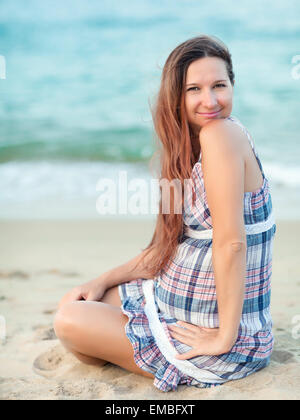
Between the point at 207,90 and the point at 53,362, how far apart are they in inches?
54.5

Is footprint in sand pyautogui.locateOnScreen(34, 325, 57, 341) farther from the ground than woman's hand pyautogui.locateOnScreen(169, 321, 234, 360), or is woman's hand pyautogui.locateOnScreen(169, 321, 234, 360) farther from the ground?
woman's hand pyautogui.locateOnScreen(169, 321, 234, 360)

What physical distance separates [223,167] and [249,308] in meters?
0.59

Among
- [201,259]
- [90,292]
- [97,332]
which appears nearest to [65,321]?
[97,332]

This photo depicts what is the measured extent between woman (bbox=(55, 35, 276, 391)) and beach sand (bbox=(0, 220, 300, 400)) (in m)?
0.09

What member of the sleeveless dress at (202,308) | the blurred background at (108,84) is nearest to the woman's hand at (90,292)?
the sleeveless dress at (202,308)

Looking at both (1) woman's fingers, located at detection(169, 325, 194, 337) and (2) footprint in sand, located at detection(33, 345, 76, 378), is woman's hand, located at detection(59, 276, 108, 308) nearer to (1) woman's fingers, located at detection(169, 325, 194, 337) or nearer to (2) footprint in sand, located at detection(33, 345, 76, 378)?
(2) footprint in sand, located at detection(33, 345, 76, 378)

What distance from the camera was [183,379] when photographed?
1.90 meters

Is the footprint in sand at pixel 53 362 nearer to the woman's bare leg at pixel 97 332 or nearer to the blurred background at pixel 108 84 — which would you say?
the woman's bare leg at pixel 97 332

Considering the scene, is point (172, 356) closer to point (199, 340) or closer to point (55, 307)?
point (199, 340)

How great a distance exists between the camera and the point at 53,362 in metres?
2.30

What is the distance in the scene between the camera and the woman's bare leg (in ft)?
6.47

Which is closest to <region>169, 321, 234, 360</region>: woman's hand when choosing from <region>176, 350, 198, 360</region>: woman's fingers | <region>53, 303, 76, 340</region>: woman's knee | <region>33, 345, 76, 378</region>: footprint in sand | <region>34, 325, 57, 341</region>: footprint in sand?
<region>176, 350, 198, 360</region>: woman's fingers

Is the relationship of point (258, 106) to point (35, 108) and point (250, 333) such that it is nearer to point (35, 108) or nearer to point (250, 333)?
point (35, 108)

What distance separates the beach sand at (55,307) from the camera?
6.35 feet
